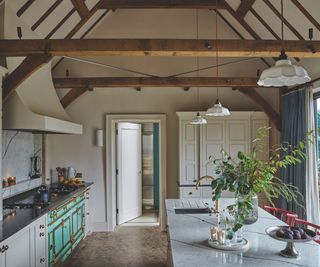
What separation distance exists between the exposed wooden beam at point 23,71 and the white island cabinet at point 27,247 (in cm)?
148

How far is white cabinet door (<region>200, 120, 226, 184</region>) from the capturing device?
562cm

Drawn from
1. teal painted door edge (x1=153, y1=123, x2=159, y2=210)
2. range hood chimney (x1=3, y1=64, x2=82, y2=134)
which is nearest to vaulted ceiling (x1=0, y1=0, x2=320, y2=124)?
range hood chimney (x1=3, y1=64, x2=82, y2=134)

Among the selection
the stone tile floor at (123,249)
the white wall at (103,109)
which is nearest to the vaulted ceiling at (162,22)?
the white wall at (103,109)

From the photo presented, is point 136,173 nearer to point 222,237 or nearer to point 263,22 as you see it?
point 263,22

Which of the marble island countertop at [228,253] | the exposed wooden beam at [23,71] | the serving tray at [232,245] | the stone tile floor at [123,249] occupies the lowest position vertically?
the stone tile floor at [123,249]

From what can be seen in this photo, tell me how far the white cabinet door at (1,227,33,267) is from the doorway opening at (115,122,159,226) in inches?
127

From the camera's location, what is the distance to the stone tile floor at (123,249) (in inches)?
173

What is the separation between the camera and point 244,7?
4824 millimetres

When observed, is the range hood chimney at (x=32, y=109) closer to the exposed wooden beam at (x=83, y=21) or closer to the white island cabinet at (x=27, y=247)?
the exposed wooden beam at (x=83, y=21)

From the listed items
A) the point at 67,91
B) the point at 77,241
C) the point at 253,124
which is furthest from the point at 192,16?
the point at 77,241

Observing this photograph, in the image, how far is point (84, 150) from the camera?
20.0 feet

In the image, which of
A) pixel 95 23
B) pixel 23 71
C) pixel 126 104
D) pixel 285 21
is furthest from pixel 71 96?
pixel 285 21

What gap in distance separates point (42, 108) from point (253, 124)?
3.65 meters

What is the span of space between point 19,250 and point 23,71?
1.84m
